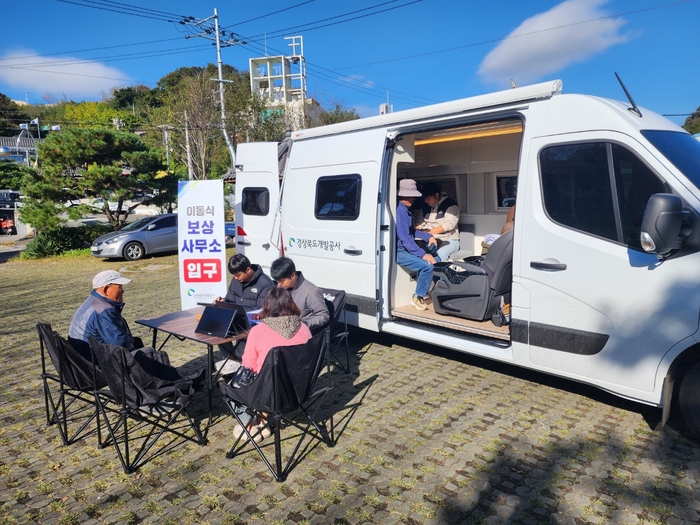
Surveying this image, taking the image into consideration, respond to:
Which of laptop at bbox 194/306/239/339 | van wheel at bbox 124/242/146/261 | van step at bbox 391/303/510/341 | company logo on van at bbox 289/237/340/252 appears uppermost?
company logo on van at bbox 289/237/340/252

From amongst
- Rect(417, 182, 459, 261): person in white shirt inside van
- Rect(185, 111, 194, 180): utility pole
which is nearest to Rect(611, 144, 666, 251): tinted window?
Rect(417, 182, 459, 261): person in white shirt inside van

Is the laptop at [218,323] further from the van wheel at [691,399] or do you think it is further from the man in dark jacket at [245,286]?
the van wheel at [691,399]

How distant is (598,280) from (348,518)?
2.47 m

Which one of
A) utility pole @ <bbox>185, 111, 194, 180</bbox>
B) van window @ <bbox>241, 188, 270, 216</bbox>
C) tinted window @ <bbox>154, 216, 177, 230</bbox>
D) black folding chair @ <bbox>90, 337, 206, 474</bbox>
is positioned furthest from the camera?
utility pole @ <bbox>185, 111, 194, 180</bbox>

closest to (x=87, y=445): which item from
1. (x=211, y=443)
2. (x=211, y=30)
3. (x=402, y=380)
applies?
(x=211, y=443)

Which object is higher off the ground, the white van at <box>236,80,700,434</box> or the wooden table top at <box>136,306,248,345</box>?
the white van at <box>236,80,700,434</box>

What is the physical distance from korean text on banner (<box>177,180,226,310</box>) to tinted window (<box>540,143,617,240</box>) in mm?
4001

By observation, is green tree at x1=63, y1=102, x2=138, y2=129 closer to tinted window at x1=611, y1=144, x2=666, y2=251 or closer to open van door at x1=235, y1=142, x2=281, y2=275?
open van door at x1=235, y1=142, x2=281, y2=275

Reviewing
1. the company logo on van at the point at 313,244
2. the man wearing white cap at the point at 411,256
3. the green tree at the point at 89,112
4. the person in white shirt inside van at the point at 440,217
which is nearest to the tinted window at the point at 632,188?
the man wearing white cap at the point at 411,256

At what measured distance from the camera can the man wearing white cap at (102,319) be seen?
13.1 feet

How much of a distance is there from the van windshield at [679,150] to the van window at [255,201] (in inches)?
196

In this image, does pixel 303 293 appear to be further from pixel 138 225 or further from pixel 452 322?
pixel 138 225

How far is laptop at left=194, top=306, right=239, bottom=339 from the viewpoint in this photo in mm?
4219

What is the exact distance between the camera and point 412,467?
11.8 ft
